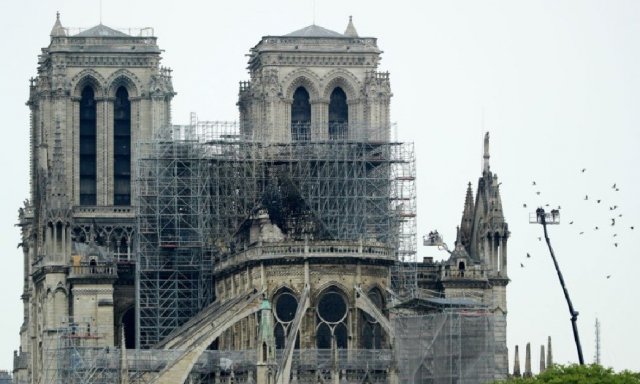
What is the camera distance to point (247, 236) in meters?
172

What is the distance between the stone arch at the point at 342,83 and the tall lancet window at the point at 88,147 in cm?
1354

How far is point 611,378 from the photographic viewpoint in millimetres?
129000

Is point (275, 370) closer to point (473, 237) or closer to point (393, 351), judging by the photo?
point (393, 351)

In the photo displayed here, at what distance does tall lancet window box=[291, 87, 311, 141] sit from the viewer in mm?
181500

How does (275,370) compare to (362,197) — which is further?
(362,197)

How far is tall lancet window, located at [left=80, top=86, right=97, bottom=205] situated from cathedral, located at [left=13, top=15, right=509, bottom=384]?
12 cm

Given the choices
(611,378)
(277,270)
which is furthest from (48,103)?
(611,378)

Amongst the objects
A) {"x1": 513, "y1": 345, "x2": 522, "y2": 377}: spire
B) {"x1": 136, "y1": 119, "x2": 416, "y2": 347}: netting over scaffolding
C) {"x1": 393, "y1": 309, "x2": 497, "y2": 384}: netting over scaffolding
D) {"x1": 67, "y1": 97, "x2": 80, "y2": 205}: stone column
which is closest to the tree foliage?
{"x1": 393, "y1": 309, "x2": 497, "y2": 384}: netting over scaffolding

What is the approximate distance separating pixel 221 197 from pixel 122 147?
12888mm

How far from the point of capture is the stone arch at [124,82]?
185 metres

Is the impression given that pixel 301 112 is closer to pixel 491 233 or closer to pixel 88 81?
pixel 88 81

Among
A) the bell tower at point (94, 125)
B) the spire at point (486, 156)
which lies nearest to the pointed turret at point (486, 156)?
the spire at point (486, 156)

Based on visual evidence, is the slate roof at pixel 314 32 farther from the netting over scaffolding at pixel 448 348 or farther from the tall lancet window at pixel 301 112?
the netting over scaffolding at pixel 448 348

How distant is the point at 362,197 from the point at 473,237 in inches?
353
